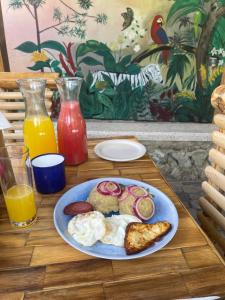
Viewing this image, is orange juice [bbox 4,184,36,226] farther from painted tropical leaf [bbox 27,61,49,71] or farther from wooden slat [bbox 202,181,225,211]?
painted tropical leaf [bbox 27,61,49,71]

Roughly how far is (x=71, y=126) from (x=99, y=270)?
537 mm

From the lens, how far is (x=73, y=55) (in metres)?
2.02

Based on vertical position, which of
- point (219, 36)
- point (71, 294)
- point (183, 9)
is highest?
point (183, 9)

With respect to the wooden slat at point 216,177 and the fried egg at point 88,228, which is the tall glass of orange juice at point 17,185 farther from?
the wooden slat at point 216,177

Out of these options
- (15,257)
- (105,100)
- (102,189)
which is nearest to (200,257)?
(102,189)

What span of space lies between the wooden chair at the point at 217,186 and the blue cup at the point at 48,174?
0.62 m

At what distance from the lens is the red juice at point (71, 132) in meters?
0.94

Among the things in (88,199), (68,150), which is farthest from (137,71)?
(88,199)

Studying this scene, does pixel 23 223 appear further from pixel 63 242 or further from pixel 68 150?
pixel 68 150

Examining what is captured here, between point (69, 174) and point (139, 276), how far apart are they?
18.6 inches

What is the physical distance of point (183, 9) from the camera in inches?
74.8

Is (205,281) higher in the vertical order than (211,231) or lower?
higher

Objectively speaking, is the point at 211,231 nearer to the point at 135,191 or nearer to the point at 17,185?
the point at 135,191

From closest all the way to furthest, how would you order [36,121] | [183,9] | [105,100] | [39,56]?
[36,121] → [183,9] → [39,56] → [105,100]
